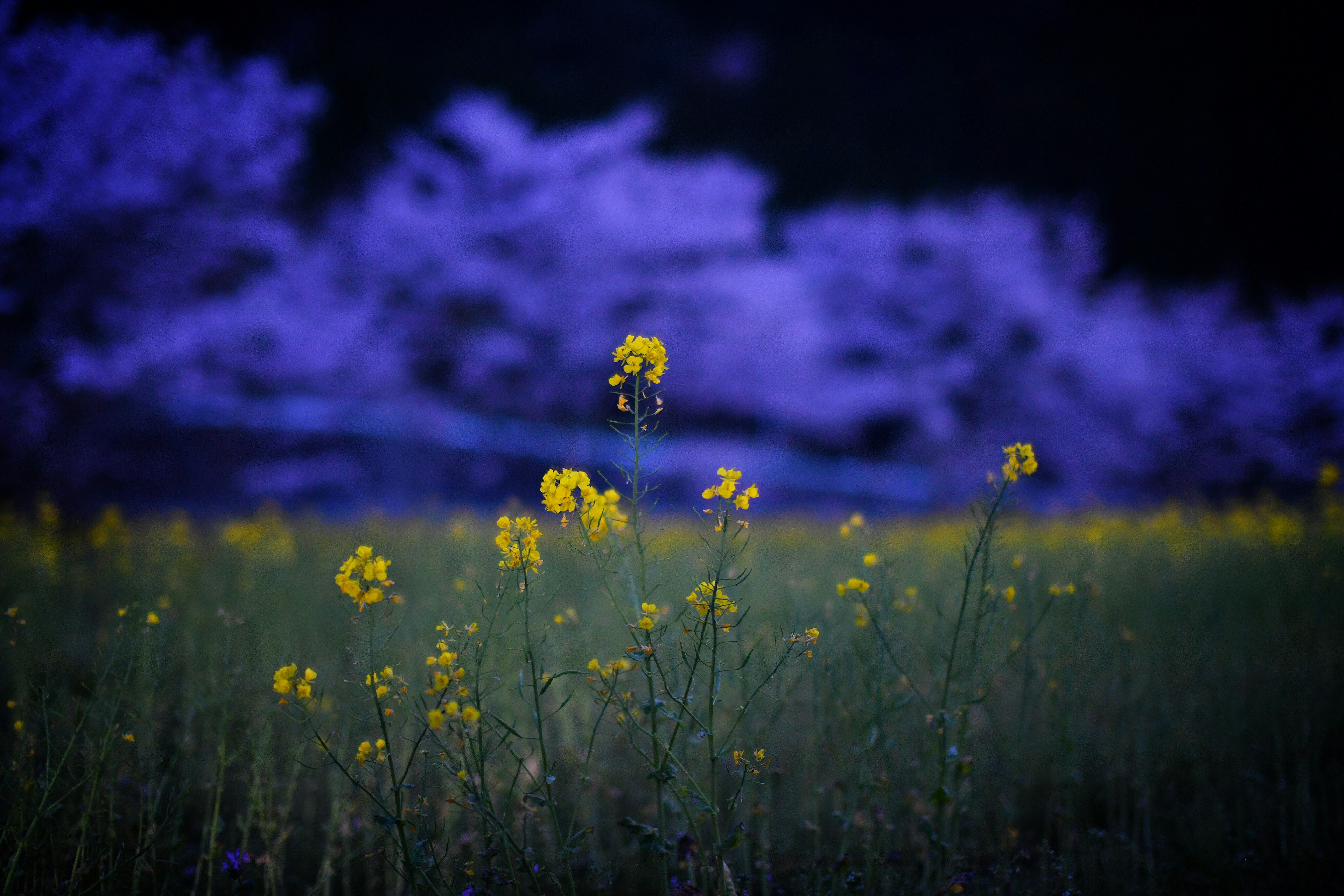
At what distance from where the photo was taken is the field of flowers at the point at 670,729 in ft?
4.27

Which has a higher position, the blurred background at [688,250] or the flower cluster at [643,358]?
the blurred background at [688,250]

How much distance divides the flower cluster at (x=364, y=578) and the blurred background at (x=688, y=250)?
13.2 feet

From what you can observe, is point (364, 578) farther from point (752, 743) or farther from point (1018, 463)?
point (1018, 463)

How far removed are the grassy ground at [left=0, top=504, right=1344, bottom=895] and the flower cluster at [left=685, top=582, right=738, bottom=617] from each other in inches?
1.5

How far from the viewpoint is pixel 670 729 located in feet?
6.37

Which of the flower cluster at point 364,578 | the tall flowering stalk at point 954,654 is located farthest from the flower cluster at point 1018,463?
the flower cluster at point 364,578

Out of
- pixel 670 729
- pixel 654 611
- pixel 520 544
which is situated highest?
pixel 520 544

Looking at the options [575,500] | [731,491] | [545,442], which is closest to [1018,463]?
[731,491]

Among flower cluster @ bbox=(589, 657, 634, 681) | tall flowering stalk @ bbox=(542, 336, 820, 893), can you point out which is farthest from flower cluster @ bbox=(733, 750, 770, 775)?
flower cluster @ bbox=(589, 657, 634, 681)

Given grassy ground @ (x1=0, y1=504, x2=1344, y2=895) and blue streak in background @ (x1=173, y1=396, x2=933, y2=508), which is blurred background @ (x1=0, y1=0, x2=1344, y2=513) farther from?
grassy ground @ (x1=0, y1=504, x2=1344, y2=895)

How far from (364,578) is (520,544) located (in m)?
0.32

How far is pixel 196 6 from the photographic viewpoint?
16.8ft

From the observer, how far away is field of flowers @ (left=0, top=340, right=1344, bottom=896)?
1.30 meters

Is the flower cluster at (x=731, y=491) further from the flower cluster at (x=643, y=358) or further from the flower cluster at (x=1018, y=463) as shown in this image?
the flower cluster at (x=1018, y=463)
